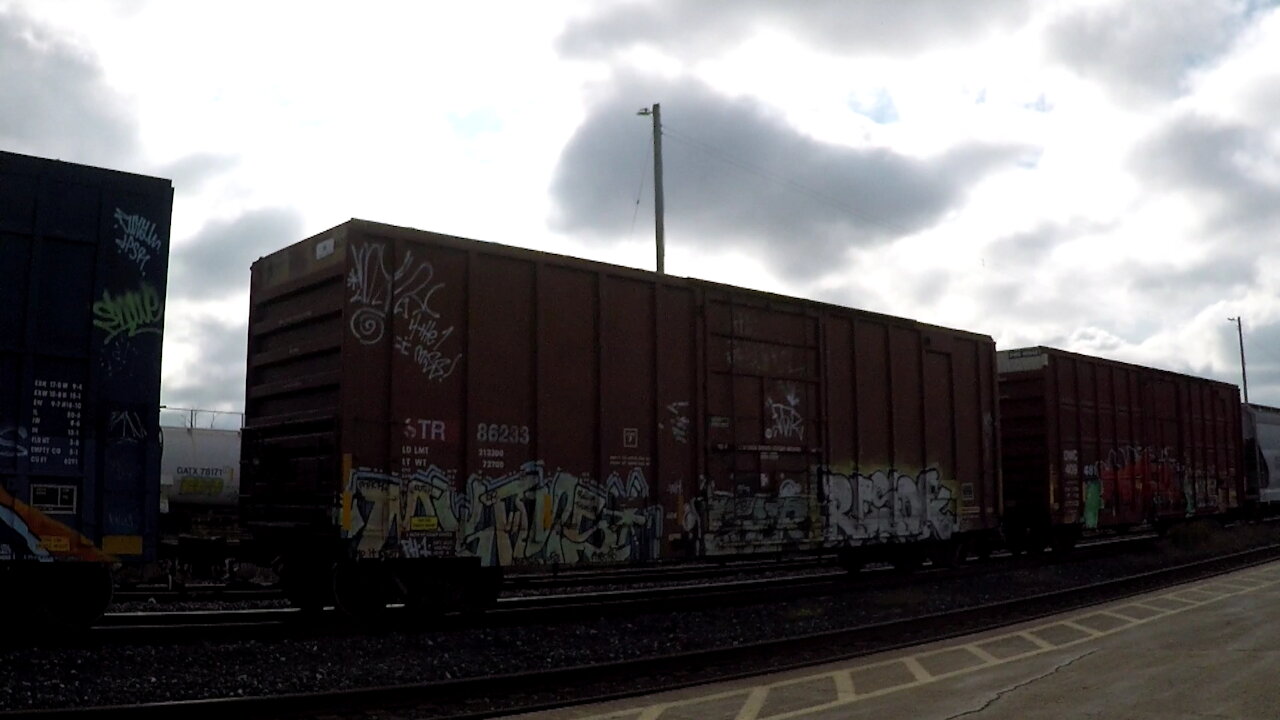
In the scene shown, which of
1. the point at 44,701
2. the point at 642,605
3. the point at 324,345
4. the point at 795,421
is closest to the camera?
the point at 44,701

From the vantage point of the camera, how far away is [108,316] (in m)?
8.68

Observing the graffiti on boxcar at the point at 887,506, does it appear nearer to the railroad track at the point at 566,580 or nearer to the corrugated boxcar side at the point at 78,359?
the railroad track at the point at 566,580

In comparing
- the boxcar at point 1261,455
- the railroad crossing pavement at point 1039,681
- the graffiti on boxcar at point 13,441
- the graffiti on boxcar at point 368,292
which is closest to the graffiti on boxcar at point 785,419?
the railroad crossing pavement at point 1039,681

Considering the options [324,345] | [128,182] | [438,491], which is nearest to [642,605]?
[438,491]

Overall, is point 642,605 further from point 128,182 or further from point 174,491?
point 174,491

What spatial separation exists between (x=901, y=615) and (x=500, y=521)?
209 inches

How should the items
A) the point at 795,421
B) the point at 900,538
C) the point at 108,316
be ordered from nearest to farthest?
the point at 108,316 < the point at 795,421 < the point at 900,538

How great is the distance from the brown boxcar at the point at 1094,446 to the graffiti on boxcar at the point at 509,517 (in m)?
10.5

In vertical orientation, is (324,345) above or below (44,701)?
above

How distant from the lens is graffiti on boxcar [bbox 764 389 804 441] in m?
13.4

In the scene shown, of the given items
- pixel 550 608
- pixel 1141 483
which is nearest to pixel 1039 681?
pixel 550 608

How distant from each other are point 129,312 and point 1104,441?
19.0 m

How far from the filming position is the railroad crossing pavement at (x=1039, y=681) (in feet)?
23.1

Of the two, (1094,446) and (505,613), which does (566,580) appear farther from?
(1094,446)
